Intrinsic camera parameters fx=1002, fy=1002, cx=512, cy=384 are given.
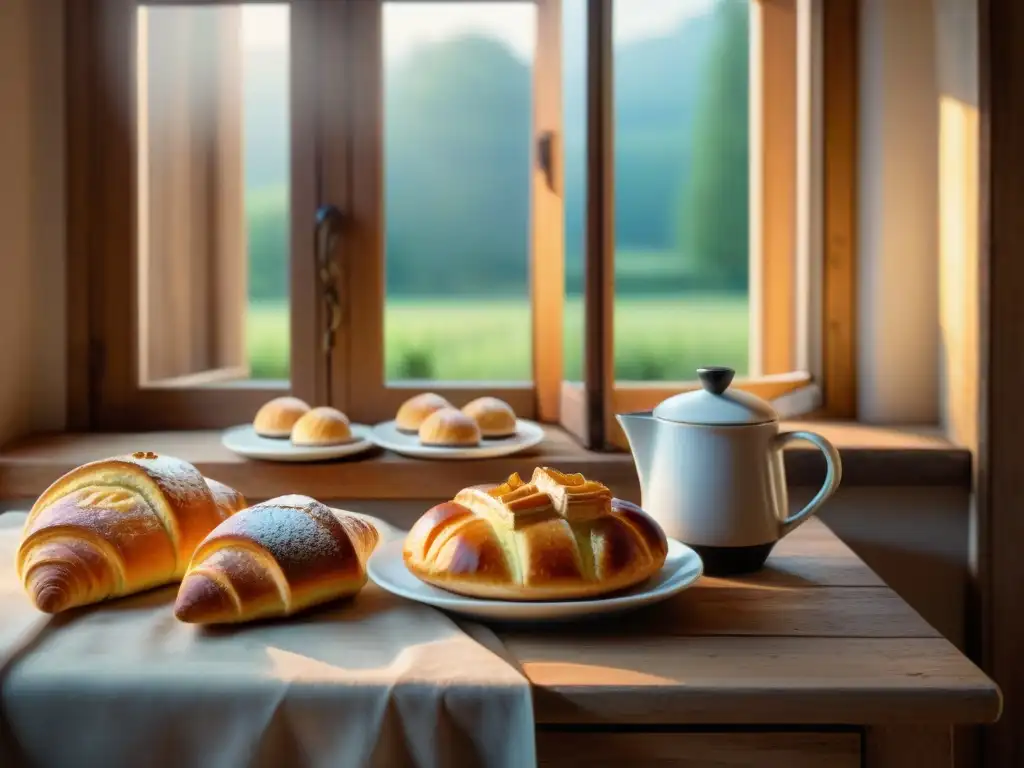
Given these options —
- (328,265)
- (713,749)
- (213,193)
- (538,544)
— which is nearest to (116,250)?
(213,193)

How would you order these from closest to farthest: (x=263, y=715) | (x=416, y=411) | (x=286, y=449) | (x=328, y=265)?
1. (x=263, y=715)
2. (x=286, y=449)
3. (x=416, y=411)
4. (x=328, y=265)

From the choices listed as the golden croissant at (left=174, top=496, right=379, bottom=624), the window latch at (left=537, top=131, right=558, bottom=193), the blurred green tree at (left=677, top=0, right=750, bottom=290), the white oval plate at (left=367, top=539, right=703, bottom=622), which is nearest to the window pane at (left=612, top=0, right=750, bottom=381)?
the blurred green tree at (left=677, top=0, right=750, bottom=290)

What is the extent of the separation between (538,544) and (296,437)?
742 millimetres

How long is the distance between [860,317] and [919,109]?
35cm

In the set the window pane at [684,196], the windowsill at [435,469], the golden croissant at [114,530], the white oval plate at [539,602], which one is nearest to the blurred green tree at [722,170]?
the window pane at [684,196]

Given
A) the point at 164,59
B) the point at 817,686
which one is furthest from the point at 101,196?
the point at 817,686

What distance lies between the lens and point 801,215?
1.76m

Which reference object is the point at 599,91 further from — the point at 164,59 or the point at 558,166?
the point at 164,59

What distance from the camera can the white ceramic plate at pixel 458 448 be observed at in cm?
143

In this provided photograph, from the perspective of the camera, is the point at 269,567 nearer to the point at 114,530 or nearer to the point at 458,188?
the point at 114,530

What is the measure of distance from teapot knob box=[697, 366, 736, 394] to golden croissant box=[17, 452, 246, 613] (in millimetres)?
477

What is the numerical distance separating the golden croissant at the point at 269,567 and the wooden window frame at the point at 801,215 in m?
0.80

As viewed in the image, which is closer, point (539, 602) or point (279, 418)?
point (539, 602)

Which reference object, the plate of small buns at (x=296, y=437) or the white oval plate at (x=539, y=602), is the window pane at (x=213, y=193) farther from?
the white oval plate at (x=539, y=602)
